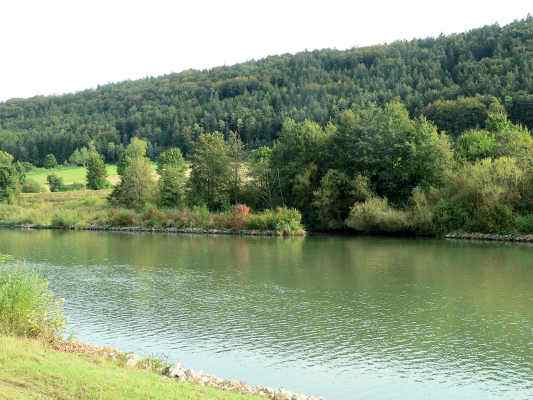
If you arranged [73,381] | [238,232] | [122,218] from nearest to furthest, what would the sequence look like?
[73,381] < [238,232] < [122,218]

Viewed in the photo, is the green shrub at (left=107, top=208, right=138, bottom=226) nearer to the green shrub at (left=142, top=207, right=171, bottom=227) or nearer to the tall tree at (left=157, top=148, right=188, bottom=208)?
the green shrub at (left=142, top=207, right=171, bottom=227)

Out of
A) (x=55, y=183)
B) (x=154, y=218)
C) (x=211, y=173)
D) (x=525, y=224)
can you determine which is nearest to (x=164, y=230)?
(x=154, y=218)

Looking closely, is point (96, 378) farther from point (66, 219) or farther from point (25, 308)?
point (66, 219)

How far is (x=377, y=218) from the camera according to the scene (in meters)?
57.5

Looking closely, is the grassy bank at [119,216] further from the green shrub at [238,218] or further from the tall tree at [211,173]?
the tall tree at [211,173]

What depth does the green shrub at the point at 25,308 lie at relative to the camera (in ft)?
52.4

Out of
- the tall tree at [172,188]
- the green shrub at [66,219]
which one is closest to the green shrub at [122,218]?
the green shrub at [66,219]

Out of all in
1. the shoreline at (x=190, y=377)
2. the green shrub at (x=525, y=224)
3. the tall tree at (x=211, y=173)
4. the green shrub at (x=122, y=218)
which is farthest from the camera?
the green shrub at (x=122, y=218)

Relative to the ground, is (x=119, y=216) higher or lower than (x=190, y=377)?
lower

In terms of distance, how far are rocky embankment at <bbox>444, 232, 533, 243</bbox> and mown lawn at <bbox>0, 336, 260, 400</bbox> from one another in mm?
42429

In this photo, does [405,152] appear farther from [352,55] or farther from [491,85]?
[352,55]

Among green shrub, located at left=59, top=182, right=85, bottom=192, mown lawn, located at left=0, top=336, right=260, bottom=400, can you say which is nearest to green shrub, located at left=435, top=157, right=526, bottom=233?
mown lawn, located at left=0, top=336, right=260, bottom=400

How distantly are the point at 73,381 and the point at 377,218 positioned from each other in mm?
47856

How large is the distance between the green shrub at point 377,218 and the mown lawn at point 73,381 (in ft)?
148
